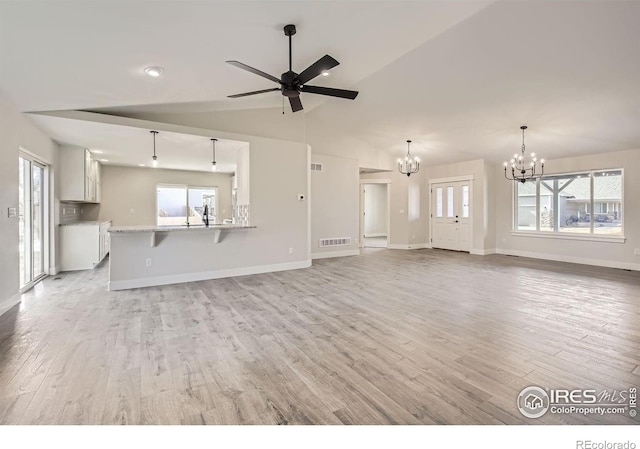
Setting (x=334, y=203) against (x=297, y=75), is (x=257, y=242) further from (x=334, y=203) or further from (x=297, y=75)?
(x=297, y=75)

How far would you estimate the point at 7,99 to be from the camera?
356 cm

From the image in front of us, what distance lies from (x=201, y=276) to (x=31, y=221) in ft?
9.64

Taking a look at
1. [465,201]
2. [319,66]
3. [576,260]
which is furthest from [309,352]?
[465,201]

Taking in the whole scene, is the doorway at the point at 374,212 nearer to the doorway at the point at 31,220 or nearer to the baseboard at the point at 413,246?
the baseboard at the point at 413,246

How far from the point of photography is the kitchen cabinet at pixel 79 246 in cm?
598

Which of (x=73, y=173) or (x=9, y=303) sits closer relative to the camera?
(x=9, y=303)

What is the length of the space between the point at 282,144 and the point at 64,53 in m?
3.76

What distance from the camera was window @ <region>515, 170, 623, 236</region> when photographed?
6.63m

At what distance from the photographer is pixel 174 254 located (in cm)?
514

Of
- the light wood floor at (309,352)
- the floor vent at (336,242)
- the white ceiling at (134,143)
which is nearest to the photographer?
the light wood floor at (309,352)

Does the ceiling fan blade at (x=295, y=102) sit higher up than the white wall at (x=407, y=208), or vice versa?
the ceiling fan blade at (x=295, y=102)

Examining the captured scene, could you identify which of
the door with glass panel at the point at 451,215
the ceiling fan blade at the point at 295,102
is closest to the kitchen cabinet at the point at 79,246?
the ceiling fan blade at the point at 295,102

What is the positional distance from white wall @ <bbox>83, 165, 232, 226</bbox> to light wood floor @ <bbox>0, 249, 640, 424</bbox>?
4.22 meters

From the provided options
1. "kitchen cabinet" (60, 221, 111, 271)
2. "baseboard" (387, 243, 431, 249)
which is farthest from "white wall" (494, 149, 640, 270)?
"kitchen cabinet" (60, 221, 111, 271)
